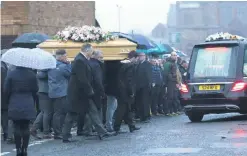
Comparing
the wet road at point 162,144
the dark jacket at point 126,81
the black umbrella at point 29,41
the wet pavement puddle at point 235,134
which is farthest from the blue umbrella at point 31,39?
the wet pavement puddle at point 235,134

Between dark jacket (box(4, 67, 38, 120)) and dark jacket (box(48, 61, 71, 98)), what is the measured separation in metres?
3.29

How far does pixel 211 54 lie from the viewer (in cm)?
1936

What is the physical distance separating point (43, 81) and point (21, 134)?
12.8 ft

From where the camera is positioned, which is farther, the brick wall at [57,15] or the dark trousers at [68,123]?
the brick wall at [57,15]

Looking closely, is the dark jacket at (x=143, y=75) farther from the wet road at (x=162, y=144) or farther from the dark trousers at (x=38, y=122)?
the dark trousers at (x=38, y=122)

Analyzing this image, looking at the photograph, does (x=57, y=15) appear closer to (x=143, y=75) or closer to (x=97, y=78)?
(x=143, y=75)

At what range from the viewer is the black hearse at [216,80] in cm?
1848

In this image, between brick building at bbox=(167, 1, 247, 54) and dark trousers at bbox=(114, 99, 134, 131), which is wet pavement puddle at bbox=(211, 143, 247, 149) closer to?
dark trousers at bbox=(114, 99, 134, 131)

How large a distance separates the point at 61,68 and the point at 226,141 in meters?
Answer: 3.90

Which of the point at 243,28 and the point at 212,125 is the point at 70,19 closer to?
the point at 212,125

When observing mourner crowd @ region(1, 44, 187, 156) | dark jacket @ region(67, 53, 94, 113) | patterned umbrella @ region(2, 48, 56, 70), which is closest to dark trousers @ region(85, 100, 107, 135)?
mourner crowd @ region(1, 44, 187, 156)

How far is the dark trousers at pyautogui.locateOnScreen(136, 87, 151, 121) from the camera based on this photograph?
1984 centimetres

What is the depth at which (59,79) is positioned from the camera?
1547cm

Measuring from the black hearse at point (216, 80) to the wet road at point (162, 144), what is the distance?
4.99 feet
